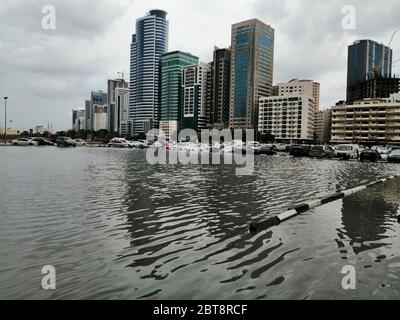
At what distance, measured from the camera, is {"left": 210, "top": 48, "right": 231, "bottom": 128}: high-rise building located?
6457 inches

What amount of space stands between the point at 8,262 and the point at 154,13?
163308 millimetres

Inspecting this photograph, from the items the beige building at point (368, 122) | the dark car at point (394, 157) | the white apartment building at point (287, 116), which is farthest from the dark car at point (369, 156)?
the white apartment building at point (287, 116)

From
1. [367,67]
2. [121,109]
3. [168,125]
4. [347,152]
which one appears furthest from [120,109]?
[347,152]

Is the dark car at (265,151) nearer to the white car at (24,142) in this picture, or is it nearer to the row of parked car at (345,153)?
the row of parked car at (345,153)

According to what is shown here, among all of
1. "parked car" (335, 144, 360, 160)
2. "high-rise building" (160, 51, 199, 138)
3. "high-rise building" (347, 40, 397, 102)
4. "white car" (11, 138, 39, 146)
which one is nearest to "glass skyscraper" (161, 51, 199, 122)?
"high-rise building" (160, 51, 199, 138)

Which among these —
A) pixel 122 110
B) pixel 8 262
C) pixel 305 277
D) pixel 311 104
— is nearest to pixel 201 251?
pixel 305 277

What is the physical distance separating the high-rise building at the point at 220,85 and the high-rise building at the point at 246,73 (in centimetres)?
409

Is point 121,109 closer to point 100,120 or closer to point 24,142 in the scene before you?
point 100,120

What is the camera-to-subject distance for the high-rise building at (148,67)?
154625mm

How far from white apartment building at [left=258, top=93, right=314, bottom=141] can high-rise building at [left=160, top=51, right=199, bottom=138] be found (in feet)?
117

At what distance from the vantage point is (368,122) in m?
118

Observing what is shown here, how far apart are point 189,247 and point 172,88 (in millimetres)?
151256

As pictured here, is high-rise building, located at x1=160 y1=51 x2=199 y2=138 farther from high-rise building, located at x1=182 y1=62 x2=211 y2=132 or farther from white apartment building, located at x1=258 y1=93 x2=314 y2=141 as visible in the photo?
white apartment building, located at x1=258 y1=93 x2=314 y2=141

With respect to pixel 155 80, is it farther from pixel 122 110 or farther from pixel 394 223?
pixel 394 223
